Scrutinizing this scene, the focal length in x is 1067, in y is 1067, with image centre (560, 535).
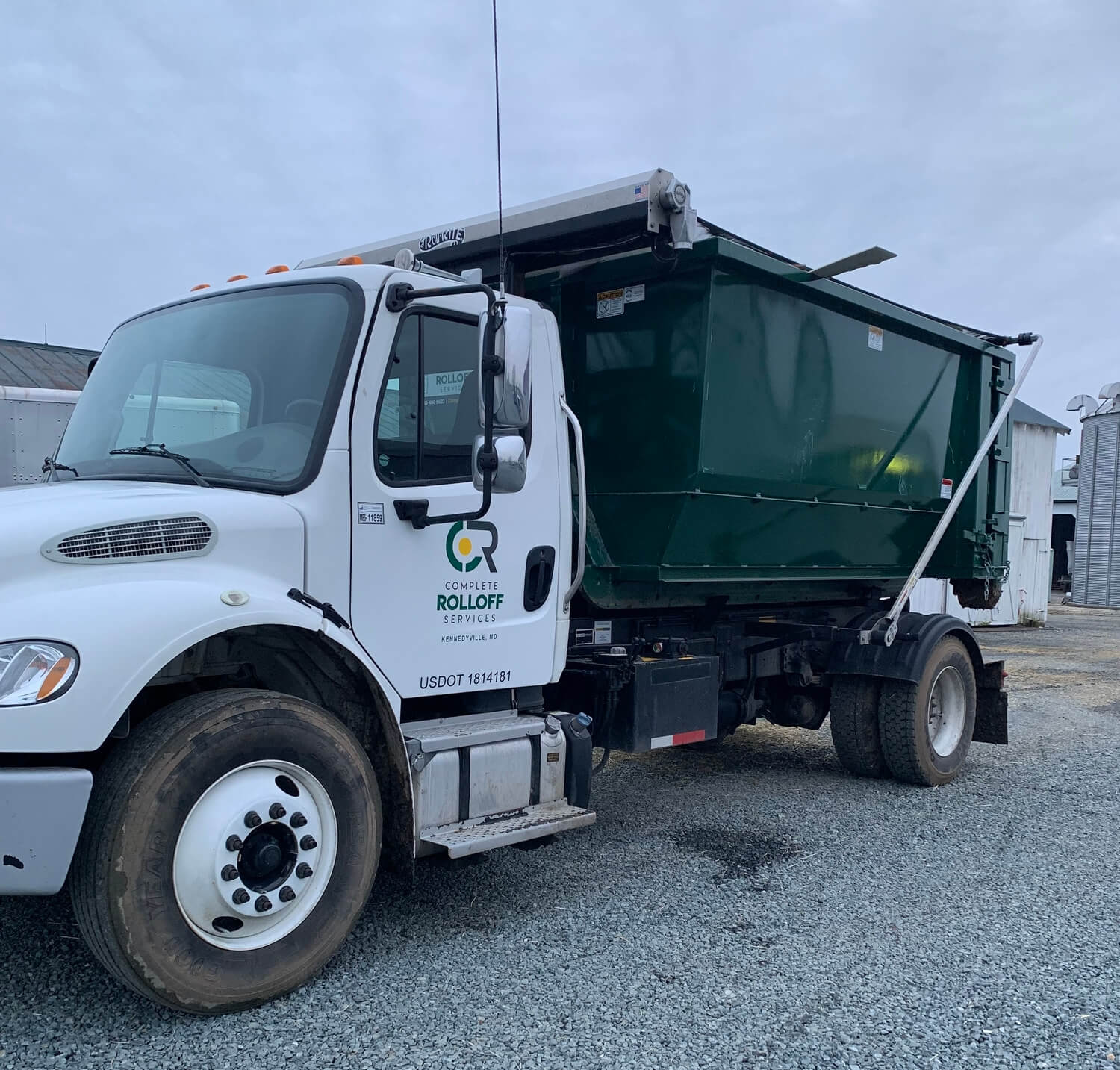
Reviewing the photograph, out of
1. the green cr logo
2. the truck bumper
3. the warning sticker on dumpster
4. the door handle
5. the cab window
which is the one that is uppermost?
the warning sticker on dumpster

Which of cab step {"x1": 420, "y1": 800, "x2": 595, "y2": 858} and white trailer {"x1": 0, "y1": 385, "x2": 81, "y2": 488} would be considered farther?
white trailer {"x1": 0, "y1": 385, "x2": 81, "y2": 488}

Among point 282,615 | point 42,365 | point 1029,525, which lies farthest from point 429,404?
point 1029,525

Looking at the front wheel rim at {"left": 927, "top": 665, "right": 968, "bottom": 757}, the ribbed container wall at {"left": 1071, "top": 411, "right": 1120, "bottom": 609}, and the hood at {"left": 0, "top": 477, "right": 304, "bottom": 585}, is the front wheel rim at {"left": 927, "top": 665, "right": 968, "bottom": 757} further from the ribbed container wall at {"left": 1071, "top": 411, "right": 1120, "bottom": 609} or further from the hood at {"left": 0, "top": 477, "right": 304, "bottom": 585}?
the ribbed container wall at {"left": 1071, "top": 411, "right": 1120, "bottom": 609}

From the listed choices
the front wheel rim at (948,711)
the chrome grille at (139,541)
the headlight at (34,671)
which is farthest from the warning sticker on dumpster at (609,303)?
the front wheel rim at (948,711)

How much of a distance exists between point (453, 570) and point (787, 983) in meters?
2.03

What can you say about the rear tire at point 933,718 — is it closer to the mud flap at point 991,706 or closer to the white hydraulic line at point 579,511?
the mud flap at point 991,706

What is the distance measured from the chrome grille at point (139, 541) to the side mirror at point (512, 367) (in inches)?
43.0

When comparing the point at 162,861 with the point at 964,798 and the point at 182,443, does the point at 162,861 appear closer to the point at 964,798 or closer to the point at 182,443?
the point at 182,443

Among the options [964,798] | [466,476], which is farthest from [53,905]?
[964,798]

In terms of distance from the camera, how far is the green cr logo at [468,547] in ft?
14.4

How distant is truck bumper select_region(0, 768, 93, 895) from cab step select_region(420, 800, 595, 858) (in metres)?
1.40

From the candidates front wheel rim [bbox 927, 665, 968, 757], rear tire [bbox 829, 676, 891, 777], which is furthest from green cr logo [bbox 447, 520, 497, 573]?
front wheel rim [bbox 927, 665, 968, 757]

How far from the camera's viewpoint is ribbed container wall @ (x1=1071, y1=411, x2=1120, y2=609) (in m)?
31.0

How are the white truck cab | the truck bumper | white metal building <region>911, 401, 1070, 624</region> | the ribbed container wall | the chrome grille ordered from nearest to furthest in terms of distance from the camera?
the truck bumper → the white truck cab → the chrome grille → white metal building <region>911, 401, 1070, 624</region> → the ribbed container wall
